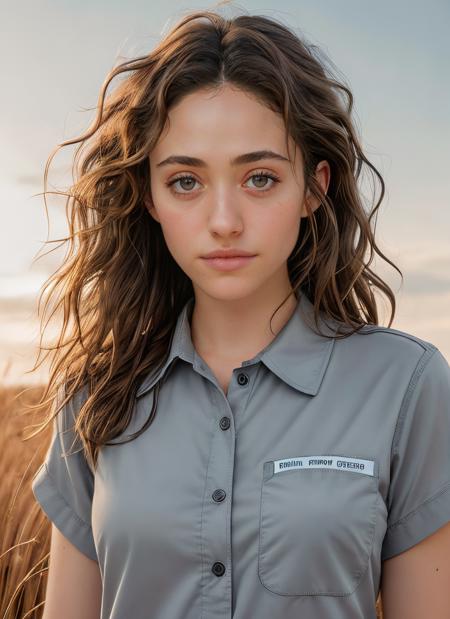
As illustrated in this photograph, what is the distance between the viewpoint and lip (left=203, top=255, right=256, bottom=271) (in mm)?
2107

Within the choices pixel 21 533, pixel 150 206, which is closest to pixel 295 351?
pixel 150 206

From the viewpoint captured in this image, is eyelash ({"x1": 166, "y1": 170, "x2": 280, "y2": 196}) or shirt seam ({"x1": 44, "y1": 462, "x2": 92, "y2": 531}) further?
shirt seam ({"x1": 44, "y1": 462, "x2": 92, "y2": 531})

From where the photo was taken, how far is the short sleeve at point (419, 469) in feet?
7.11

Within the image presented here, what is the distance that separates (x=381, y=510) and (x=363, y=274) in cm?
64

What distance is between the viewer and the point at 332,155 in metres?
2.34

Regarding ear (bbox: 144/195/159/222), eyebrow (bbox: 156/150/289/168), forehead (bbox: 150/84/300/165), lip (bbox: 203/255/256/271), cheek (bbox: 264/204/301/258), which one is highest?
forehead (bbox: 150/84/300/165)

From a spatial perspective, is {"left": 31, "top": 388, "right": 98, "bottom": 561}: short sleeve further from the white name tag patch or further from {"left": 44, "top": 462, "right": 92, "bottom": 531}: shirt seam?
the white name tag patch

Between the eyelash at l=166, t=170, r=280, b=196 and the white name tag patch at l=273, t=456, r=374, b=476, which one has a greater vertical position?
the eyelash at l=166, t=170, r=280, b=196

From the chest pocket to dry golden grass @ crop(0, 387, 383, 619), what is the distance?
4.09 feet

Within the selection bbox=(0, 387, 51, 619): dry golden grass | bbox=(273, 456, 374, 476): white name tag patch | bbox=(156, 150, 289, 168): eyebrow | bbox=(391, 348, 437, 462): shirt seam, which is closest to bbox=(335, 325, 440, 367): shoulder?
bbox=(391, 348, 437, 462): shirt seam

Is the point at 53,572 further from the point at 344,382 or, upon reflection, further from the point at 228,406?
the point at 344,382

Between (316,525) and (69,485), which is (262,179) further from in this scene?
(69,485)

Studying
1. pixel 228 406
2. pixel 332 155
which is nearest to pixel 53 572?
pixel 228 406

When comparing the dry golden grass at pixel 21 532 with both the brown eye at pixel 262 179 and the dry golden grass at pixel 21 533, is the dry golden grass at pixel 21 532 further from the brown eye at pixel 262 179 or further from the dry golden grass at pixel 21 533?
the brown eye at pixel 262 179
